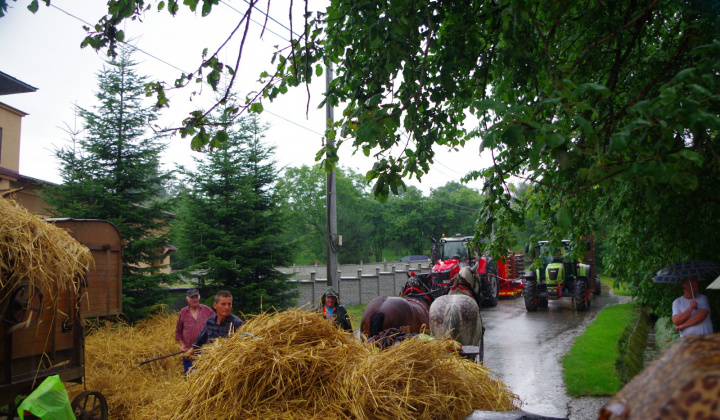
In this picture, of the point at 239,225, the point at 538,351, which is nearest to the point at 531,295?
the point at 538,351

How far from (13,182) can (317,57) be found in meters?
12.9

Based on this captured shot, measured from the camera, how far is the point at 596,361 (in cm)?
898

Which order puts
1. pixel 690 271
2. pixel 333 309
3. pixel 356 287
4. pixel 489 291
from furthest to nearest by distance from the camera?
pixel 356 287 < pixel 489 291 < pixel 333 309 < pixel 690 271

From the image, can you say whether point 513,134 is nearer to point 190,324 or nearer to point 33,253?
point 33,253

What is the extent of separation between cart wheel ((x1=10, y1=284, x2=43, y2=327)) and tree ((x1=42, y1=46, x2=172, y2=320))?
21.8ft

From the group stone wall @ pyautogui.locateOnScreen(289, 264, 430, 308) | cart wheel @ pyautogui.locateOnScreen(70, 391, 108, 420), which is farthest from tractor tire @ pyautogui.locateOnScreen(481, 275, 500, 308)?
cart wheel @ pyautogui.locateOnScreen(70, 391, 108, 420)

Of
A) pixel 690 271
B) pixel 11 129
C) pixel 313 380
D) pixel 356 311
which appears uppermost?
pixel 11 129

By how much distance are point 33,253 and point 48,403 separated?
1406 mm

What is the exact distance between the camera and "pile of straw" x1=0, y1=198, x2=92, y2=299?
4.25 meters

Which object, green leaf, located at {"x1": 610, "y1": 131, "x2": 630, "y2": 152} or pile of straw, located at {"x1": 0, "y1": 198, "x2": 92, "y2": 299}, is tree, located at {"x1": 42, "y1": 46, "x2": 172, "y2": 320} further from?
green leaf, located at {"x1": 610, "y1": 131, "x2": 630, "y2": 152}

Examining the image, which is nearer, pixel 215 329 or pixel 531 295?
pixel 215 329

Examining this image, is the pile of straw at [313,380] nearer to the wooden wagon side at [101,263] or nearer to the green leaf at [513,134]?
the green leaf at [513,134]

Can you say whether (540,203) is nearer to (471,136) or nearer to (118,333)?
(471,136)

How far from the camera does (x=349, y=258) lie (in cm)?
4984
